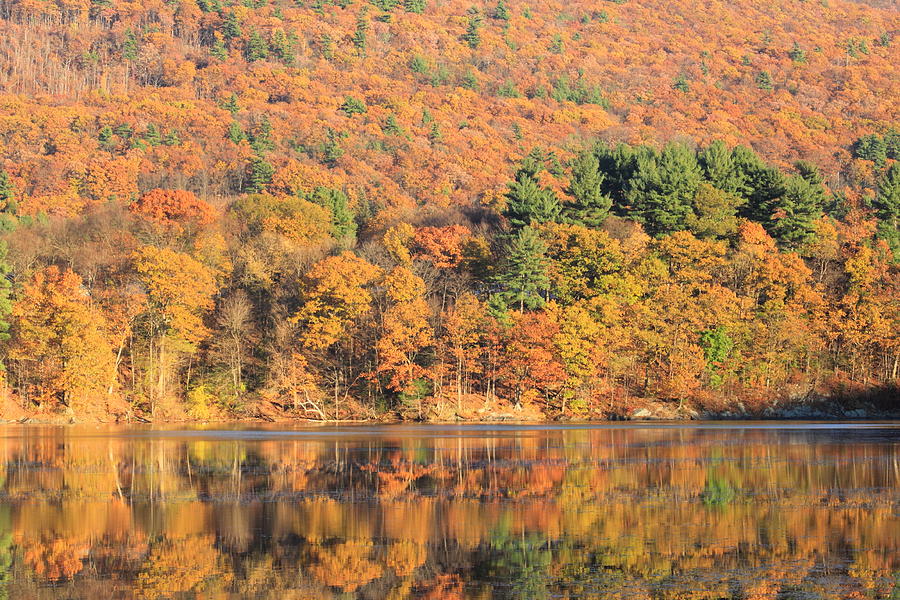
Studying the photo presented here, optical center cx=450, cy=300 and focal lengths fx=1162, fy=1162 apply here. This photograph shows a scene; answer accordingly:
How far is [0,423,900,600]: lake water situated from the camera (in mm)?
22000

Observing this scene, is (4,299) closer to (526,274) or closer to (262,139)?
(526,274)

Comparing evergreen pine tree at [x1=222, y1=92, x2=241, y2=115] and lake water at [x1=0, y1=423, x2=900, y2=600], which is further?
evergreen pine tree at [x1=222, y1=92, x2=241, y2=115]

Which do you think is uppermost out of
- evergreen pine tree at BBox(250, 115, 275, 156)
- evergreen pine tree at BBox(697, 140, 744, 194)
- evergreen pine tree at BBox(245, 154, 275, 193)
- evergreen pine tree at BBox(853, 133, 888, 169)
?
evergreen pine tree at BBox(250, 115, 275, 156)

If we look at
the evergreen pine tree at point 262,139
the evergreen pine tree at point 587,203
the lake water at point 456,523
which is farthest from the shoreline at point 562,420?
the evergreen pine tree at point 262,139

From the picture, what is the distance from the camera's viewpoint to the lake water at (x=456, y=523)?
2200cm

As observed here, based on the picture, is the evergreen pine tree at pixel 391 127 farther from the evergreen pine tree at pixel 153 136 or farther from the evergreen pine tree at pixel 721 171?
the evergreen pine tree at pixel 721 171

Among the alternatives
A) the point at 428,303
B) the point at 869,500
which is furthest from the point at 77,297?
the point at 869,500

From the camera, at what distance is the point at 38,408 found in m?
84.7

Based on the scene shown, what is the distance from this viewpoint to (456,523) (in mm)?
28922

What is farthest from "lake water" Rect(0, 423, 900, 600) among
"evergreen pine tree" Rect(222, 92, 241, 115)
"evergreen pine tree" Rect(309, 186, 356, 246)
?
"evergreen pine tree" Rect(222, 92, 241, 115)

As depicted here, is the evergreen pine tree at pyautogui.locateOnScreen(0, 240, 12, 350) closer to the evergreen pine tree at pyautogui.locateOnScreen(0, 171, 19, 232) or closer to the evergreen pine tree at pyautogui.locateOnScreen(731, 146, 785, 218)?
the evergreen pine tree at pyautogui.locateOnScreen(0, 171, 19, 232)

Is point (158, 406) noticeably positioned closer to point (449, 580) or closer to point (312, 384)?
point (312, 384)

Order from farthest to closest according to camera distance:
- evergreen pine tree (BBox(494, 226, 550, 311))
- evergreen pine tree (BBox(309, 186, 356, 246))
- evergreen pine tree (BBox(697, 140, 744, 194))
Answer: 1. evergreen pine tree (BBox(309, 186, 356, 246))
2. evergreen pine tree (BBox(697, 140, 744, 194))
3. evergreen pine tree (BBox(494, 226, 550, 311))

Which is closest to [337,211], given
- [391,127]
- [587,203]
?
[587,203]
